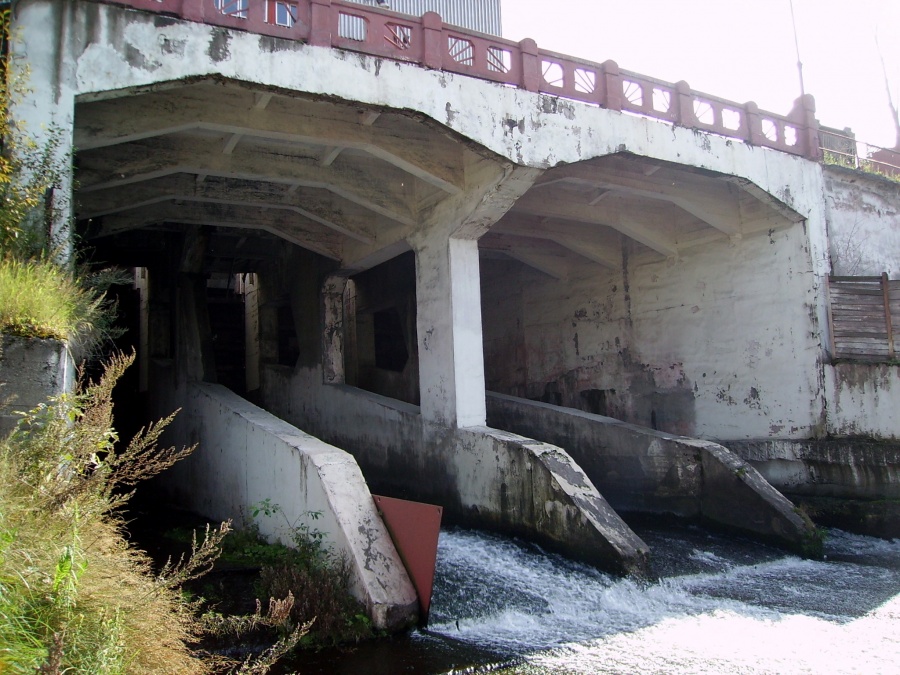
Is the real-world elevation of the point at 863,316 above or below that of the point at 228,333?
below

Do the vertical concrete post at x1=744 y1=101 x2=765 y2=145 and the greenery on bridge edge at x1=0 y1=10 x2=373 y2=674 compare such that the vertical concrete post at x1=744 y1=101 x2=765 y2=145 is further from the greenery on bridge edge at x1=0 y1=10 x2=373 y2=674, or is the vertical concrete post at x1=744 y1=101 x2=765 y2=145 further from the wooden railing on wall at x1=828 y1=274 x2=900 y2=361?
the greenery on bridge edge at x1=0 y1=10 x2=373 y2=674

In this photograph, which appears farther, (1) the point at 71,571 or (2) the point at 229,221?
(2) the point at 229,221

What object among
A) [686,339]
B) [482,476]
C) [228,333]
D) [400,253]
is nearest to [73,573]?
[482,476]

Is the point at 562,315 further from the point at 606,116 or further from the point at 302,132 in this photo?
the point at 302,132

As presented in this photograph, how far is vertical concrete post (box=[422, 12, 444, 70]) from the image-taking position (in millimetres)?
7730

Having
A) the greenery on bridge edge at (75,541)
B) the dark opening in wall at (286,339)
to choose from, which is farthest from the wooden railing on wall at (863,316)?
the dark opening in wall at (286,339)

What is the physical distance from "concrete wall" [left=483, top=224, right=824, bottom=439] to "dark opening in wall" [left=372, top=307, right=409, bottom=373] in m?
2.52

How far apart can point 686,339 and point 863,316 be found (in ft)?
8.75

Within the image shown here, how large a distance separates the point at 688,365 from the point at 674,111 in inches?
171

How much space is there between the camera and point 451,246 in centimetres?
916

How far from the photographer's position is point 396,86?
7.52 metres

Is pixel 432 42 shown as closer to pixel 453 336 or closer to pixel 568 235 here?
pixel 453 336

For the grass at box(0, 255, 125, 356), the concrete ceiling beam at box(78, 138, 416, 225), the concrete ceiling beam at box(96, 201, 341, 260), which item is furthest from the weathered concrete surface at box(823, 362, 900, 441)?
the grass at box(0, 255, 125, 356)

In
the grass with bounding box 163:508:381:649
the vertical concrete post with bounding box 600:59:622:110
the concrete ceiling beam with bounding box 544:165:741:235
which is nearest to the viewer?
the grass with bounding box 163:508:381:649
